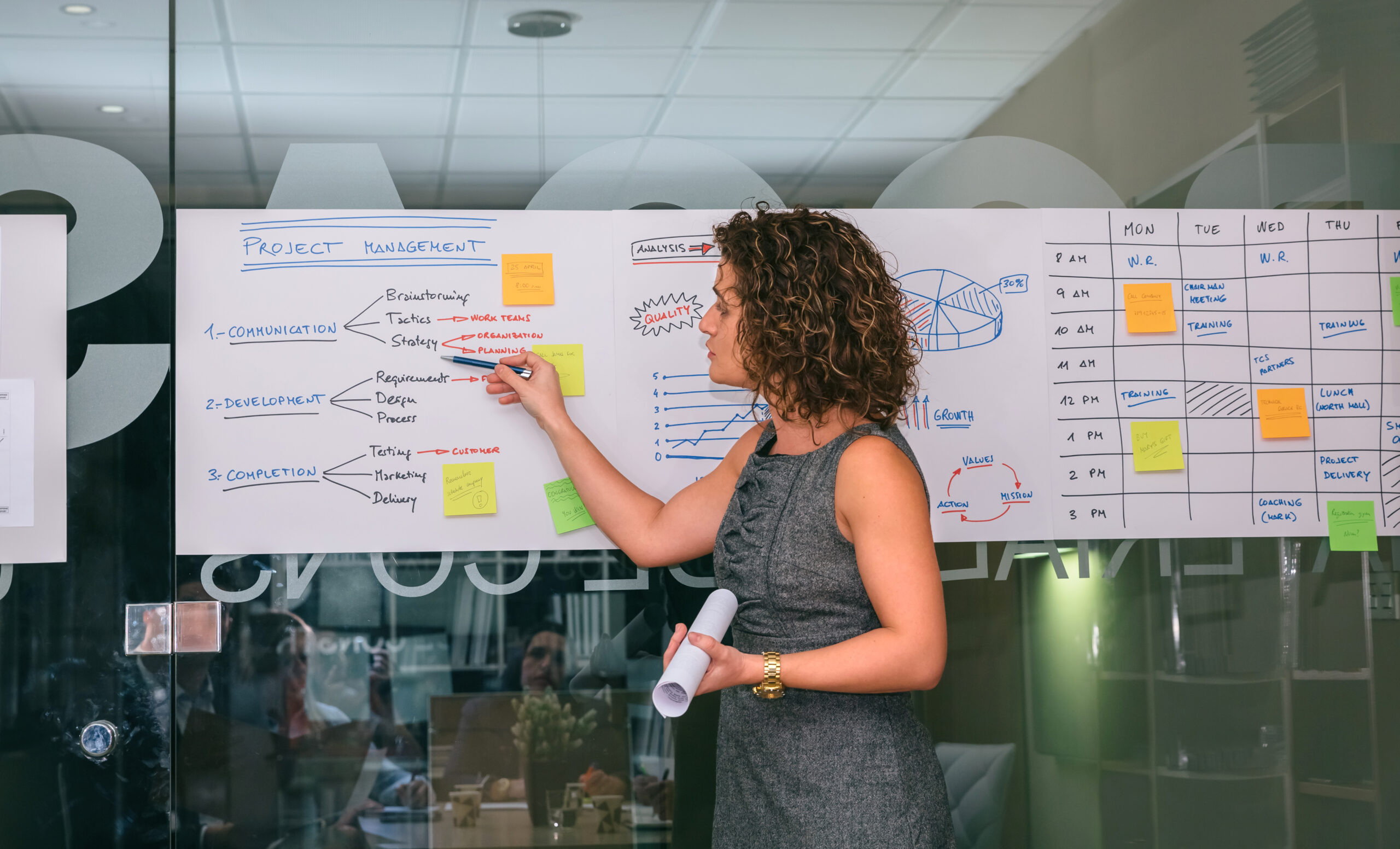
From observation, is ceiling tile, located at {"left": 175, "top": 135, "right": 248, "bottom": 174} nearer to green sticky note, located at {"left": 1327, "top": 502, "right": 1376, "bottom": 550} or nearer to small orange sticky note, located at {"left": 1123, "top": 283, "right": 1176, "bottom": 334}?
small orange sticky note, located at {"left": 1123, "top": 283, "right": 1176, "bottom": 334}

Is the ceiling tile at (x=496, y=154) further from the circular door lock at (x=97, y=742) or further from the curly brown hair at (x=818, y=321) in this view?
the circular door lock at (x=97, y=742)

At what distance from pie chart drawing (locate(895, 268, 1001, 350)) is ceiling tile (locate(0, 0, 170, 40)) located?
148 cm

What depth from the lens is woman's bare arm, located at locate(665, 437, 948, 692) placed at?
55.5 inches

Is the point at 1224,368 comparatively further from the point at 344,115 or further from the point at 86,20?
the point at 86,20

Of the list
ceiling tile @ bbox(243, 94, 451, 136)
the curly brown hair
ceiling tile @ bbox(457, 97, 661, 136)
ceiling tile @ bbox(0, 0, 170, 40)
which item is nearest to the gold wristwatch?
the curly brown hair

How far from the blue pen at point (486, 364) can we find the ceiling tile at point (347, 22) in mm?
617

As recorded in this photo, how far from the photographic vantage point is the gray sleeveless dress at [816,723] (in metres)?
1.49

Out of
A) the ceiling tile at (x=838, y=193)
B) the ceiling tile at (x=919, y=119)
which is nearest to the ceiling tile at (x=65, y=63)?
the ceiling tile at (x=838, y=193)

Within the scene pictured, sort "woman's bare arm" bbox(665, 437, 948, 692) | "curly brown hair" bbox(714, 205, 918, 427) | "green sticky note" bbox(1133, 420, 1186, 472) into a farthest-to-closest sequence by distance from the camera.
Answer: "green sticky note" bbox(1133, 420, 1186, 472)
"curly brown hair" bbox(714, 205, 918, 427)
"woman's bare arm" bbox(665, 437, 948, 692)

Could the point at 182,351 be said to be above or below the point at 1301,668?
above

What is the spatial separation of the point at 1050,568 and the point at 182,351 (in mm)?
1679

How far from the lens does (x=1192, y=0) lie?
2361 mm

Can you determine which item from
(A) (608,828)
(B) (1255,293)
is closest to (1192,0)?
(B) (1255,293)

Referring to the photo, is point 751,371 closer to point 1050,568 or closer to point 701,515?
point 701,515
